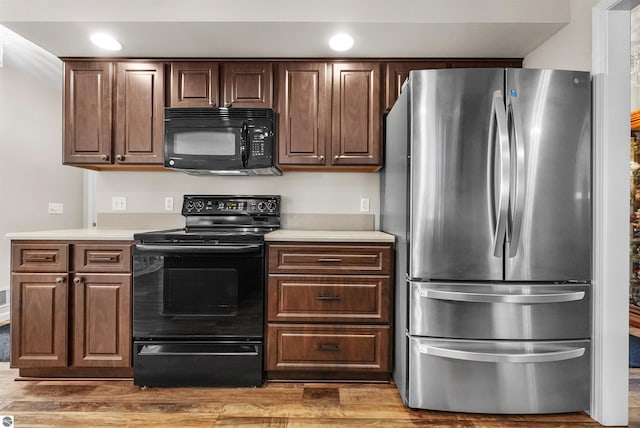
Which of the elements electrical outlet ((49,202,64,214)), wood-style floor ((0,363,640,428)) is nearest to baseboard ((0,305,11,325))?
electrical outlet ((49,202,64,214))

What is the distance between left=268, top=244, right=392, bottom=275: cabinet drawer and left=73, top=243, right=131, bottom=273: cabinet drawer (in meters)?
0.87

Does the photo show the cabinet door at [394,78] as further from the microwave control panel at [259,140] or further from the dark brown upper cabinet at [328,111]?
the microwave control panel at [259,140]

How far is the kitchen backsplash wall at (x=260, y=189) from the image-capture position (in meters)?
3.13

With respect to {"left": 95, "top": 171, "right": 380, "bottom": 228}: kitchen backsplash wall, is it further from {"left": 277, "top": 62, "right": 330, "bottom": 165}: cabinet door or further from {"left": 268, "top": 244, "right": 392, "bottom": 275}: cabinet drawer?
{"left": 268, "top": 244, "right": 392, "bottom": 275}: cabinet drawer

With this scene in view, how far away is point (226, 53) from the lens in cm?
278

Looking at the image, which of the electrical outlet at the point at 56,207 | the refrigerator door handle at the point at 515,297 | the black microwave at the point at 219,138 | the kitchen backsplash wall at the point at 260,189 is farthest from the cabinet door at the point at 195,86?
the electrical outlet at the point at 56,207

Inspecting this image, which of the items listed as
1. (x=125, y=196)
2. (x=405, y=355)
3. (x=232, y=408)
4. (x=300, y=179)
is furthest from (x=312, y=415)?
(x=125, y=196)

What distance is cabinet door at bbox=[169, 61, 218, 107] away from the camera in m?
2.85

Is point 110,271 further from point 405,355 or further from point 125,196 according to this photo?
point 405,355

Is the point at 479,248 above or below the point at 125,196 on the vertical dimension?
below

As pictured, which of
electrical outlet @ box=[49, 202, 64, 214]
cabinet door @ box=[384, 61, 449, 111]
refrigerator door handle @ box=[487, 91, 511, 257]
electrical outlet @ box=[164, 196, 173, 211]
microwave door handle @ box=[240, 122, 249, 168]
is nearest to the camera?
refrigerator door handle @ box=[487, 91, 511, 257]

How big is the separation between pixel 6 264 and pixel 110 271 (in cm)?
247

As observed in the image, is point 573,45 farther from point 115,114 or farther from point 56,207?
point 56,207

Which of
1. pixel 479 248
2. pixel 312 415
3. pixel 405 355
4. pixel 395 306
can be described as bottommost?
pixel 312 415
